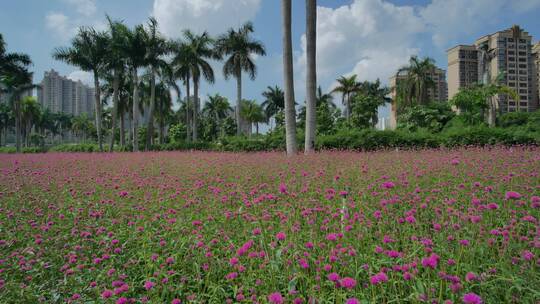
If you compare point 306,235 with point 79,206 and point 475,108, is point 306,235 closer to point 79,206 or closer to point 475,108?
point 79,206

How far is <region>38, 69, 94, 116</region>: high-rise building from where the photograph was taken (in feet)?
392

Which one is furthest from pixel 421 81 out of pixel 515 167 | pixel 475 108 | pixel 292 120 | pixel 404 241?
pixel 404 241

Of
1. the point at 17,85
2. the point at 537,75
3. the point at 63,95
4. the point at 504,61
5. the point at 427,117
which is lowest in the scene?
the point at 427,117

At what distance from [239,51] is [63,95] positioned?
121166 millimetres

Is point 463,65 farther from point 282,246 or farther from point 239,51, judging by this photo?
point 282,246

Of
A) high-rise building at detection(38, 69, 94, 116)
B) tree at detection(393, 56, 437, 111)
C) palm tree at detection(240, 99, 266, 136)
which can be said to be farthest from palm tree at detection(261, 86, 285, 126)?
high-rise building at detection(38, 69, 94, 116)

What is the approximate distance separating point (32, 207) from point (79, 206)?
0.57 meters

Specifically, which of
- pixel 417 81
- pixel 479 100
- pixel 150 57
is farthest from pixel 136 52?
pixel 417 81

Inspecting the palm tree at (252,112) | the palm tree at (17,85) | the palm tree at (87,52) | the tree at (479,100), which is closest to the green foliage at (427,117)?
the tree at (479,100)

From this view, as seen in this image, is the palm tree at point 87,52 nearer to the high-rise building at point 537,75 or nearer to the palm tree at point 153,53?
the palm tree at point 153,53

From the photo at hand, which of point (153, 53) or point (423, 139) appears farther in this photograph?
point (153, 53)

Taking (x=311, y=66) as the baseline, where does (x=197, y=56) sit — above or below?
above

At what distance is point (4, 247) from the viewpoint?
2.96m

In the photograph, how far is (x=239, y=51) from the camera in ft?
92.0
